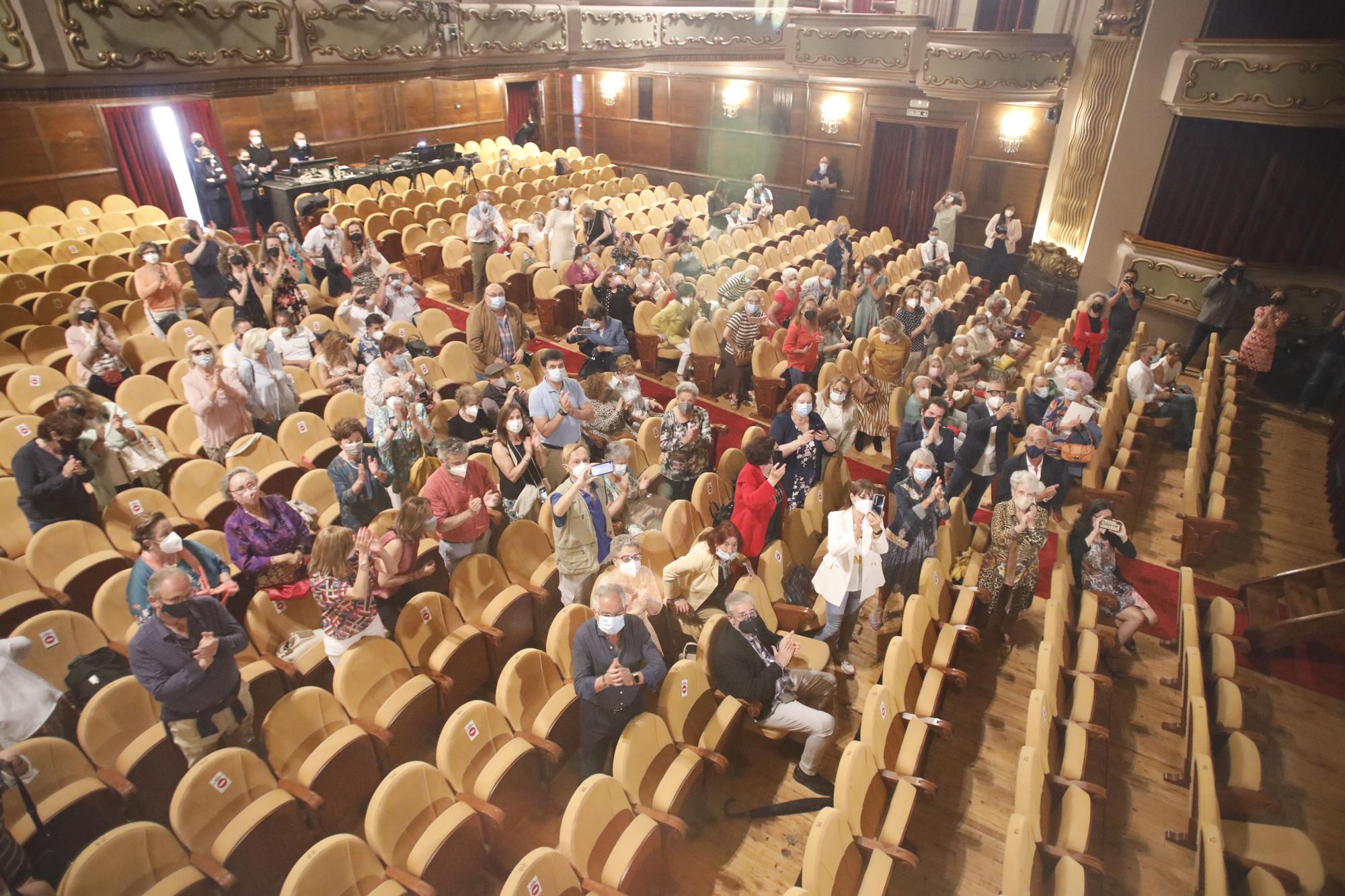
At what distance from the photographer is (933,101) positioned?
1279 cm

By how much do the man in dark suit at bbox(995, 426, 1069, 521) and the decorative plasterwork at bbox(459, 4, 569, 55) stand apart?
396 inches

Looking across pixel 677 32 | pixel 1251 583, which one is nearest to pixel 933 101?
pixel 677 32

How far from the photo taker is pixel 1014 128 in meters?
12.0

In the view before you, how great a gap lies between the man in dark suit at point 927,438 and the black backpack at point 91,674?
4343mm

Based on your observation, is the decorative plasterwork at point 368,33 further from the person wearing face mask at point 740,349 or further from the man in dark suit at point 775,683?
the man in dark suit at point 775,683

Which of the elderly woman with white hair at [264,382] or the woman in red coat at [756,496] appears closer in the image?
the woman in red coat at [756,496]

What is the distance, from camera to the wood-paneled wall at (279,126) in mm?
9719

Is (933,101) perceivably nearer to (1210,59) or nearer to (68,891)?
(1210,59)

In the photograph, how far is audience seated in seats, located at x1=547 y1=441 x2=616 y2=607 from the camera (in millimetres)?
3945

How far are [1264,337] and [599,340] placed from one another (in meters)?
7.02

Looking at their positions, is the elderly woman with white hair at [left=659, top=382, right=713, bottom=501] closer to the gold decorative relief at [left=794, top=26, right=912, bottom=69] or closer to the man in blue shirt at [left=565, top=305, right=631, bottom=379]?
the man in blue shirt at [left=565, top=305, right=631, bottom=379]

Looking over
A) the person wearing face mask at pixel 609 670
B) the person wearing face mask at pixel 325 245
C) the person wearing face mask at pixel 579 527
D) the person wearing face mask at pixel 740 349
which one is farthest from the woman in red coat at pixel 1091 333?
the person wearing face mask at pixel 325 245

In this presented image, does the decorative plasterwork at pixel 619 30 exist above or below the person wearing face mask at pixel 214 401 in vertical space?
above

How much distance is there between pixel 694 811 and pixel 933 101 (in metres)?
12.7
